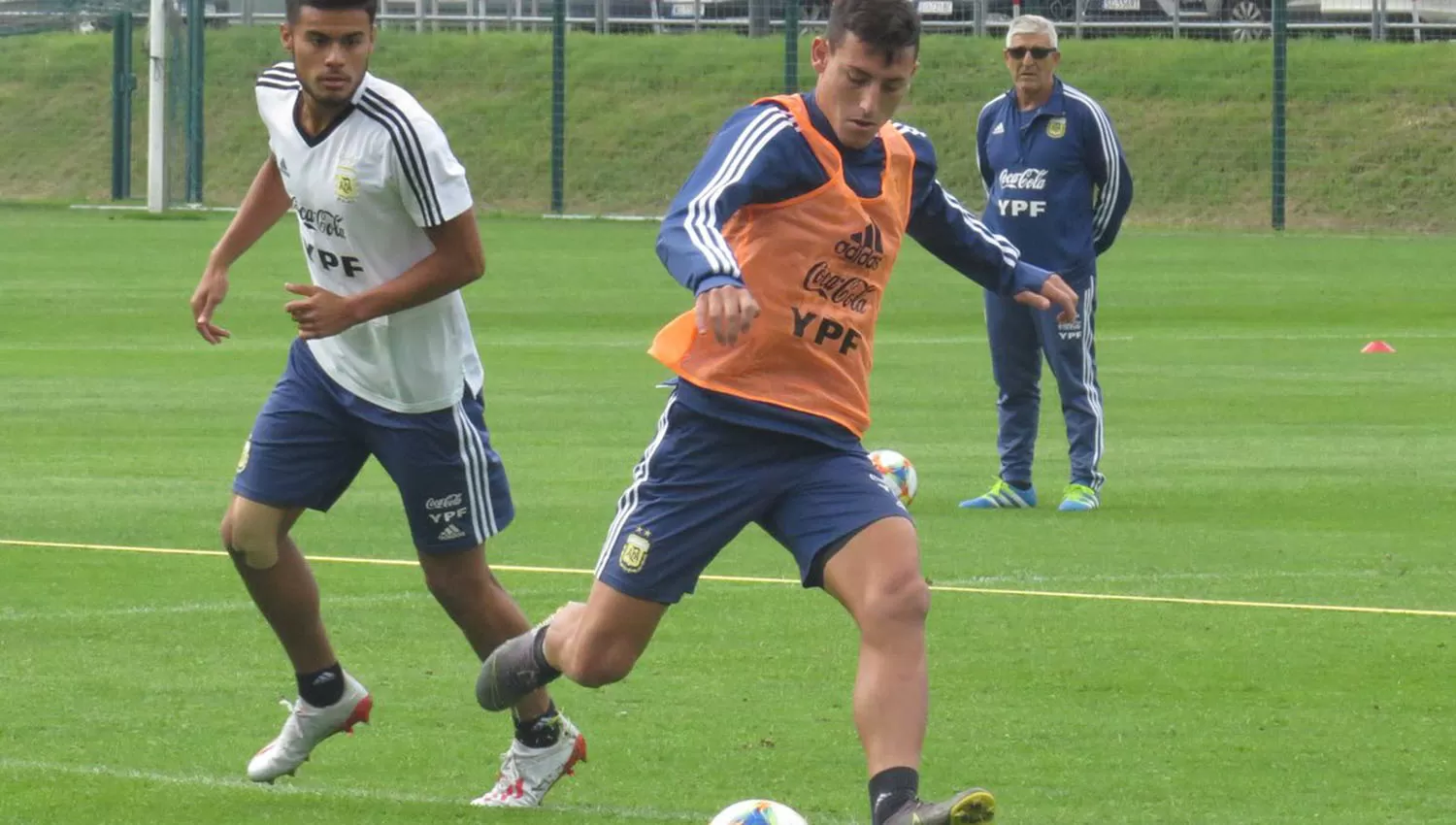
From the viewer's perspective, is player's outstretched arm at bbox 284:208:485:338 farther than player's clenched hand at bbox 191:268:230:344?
→ No

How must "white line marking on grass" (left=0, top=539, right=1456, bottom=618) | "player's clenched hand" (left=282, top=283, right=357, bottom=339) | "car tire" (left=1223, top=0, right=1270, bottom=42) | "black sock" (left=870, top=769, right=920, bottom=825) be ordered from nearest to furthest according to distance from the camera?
1. "black sock" (left=870, top=769, right=920, bottom=825)
2. "player's clenched hand" (left=282, top=283, right=357, bottom=339)
3. "white line marking on grass" (left=0, top=539, right=1456, bottom=618)
4. "car tire" (left=1223, top=0, right=1270, bottom=42)

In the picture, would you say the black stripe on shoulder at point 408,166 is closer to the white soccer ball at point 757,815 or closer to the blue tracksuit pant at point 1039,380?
the white soccer ball at point 757,815

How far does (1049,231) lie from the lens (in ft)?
41.0

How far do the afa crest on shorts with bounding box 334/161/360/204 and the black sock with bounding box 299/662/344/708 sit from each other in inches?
49.4

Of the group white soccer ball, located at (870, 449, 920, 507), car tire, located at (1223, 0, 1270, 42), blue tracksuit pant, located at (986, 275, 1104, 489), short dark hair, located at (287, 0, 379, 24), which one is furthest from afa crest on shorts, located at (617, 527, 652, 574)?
car tire, located at (1223, 0, 1270, 42)

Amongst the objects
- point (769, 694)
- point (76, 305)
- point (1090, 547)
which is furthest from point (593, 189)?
point (769, 694)

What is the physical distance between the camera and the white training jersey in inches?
260

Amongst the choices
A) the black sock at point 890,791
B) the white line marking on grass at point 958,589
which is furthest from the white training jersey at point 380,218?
the white line marking on grass at point 958,589

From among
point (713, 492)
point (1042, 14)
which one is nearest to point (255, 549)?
point (713, 492)

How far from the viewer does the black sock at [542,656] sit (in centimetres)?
650

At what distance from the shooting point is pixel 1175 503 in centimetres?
1255

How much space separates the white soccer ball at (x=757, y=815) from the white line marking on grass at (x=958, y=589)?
4269 mm

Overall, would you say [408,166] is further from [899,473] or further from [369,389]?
[899,473]

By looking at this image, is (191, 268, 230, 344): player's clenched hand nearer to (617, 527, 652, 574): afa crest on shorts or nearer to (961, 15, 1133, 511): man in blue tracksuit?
(617, 527, 652, 574): afa crest on shorts
